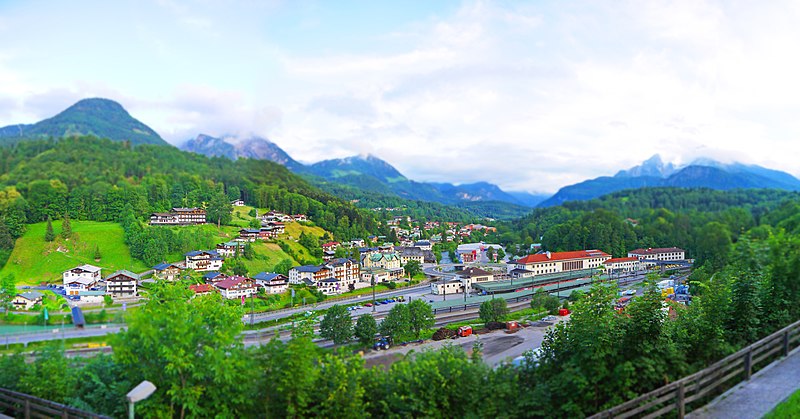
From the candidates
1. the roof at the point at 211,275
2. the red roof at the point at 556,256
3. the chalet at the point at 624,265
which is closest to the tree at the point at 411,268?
the red roof at the point at 556,256

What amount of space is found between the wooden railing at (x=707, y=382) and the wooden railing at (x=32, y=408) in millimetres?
4582

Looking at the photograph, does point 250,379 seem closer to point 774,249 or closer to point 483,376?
point 483,376

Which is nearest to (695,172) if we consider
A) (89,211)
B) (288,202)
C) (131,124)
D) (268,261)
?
(288,202)

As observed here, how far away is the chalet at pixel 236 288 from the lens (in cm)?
2811

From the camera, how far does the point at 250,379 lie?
4.19 meters

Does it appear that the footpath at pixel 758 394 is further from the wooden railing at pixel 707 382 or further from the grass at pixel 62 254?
the grass at pixel 62 254

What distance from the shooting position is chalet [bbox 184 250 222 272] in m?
33.5

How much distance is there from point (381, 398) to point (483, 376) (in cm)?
95

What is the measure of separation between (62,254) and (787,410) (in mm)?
41415

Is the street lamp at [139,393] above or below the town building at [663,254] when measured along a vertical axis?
above

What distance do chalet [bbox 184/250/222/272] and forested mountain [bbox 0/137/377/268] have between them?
1205 centimetres

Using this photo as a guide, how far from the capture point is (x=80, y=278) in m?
28.8

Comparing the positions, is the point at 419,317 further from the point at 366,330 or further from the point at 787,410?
the point at 787,410

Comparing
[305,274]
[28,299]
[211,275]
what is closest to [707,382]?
[28,299]
